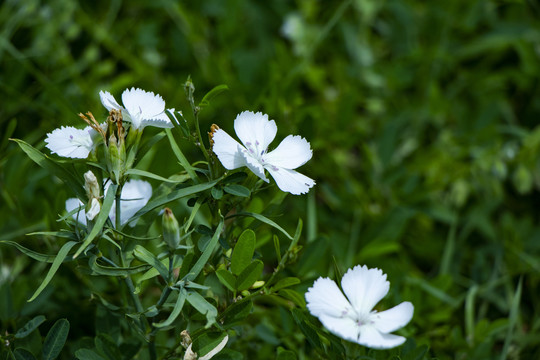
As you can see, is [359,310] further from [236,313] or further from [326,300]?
[236,313]

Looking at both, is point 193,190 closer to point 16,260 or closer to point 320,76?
point 16,260

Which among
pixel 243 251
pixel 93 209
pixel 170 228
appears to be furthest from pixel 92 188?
pixel 243 251

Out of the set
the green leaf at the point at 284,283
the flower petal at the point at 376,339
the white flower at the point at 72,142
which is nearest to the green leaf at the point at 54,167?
the white flower at the point at 72,142

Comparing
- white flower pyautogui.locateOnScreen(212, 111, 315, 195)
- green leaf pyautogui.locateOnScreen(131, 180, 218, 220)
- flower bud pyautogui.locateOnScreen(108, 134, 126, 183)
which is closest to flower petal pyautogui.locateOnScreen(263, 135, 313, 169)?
white flower pyautogui.locateOnScreen(212, 111, 315, 195)

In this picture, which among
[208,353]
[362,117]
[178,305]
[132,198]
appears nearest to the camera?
[178,305]

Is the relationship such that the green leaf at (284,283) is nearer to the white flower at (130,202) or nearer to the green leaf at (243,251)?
the green leaf at (243,251)
